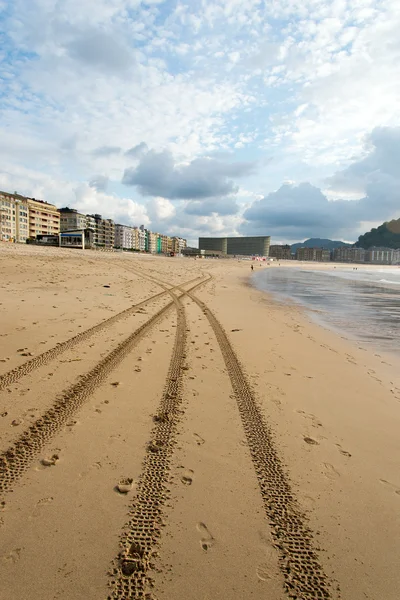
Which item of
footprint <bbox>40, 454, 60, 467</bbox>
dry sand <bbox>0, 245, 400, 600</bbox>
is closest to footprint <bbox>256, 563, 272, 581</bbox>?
dry sand <bbox>0, 245, 400, 600</bbox>

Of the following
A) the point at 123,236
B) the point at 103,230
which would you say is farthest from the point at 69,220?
the point at 123,236

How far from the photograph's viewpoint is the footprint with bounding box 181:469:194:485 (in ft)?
9.12

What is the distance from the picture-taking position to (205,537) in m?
2.25

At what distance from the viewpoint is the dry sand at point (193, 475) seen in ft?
6.51

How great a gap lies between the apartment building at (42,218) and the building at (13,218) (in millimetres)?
2720

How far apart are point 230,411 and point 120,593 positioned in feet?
8.07

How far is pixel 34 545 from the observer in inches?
83.1

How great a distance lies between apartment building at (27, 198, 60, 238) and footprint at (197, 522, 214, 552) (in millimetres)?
127571

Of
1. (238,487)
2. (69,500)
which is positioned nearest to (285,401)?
(238,487)

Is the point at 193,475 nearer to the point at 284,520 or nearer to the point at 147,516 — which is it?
the point at 147,516

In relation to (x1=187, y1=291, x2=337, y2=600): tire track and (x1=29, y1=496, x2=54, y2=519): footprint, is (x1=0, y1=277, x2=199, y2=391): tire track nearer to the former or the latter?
(x1=29, y1=496, x2=54, y2=519): footprint

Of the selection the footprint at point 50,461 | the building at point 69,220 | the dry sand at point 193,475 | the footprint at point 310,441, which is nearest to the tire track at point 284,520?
the dry sand at point 193,475

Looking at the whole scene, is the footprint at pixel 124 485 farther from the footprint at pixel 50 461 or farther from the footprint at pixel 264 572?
the footprint at pixel 264 572

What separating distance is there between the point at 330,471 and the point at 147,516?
6.02 ft
